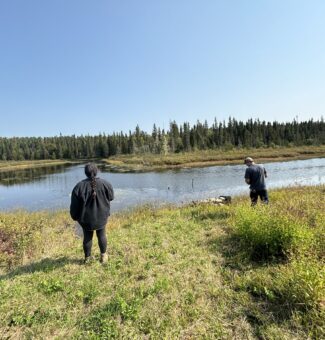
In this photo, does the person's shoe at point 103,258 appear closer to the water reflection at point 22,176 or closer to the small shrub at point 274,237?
the small shrub at point 274,237

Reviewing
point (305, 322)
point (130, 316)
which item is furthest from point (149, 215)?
point (305, 322)

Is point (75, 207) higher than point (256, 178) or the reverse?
higher

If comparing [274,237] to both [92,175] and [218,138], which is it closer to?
[92,175]

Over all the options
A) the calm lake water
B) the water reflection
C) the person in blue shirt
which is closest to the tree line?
the water reflection

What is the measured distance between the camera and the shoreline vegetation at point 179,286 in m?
3.48

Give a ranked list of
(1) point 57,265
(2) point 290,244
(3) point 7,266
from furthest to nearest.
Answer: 1. (3) point 7,266
2. (1) point 57,265
3. (2) point 290,244

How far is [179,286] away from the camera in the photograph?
14.7 feet

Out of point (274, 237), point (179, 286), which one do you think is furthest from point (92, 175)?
point (274, 237)

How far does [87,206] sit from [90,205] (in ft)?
0.21

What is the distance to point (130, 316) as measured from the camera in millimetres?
3711

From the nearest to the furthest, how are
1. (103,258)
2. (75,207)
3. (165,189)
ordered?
(75,207), (103,258), (165,189)

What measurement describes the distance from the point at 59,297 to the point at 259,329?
314 cm

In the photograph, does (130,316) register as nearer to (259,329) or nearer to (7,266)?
(259,329)

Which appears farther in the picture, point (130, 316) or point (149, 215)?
point (149, 215)
